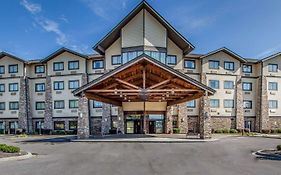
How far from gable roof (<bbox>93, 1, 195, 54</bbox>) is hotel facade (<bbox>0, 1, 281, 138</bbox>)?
122mm

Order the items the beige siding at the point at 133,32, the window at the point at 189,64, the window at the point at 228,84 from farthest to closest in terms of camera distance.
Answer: the window at the point at 228,84 < the window at the point at 189,64 < the beige siding at the point at 133,32

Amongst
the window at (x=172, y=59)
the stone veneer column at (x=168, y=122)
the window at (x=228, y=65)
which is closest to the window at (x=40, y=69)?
the window at (x=172, y=59)

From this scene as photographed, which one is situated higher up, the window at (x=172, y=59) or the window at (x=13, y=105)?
the window at (x=172, y=59)

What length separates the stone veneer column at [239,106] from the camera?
35.3 metres

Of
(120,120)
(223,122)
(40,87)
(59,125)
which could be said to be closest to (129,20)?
(120,120)

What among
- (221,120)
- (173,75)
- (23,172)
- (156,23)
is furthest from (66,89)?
(23,172)

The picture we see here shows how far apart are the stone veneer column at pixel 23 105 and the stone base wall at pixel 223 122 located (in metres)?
27.1

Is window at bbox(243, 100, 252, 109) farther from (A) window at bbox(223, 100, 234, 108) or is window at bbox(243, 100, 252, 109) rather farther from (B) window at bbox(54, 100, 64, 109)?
(B) window at bbox(54, 100, 64, 109)

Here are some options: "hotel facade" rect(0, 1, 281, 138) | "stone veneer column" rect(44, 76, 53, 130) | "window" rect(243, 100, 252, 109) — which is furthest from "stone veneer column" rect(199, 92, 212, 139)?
"stone veneer column" rect(44, 76, 53, 130)

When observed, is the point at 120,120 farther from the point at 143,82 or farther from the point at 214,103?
the point at 214,103

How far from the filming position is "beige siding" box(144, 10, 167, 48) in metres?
29.5

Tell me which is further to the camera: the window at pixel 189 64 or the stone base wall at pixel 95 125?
the window at pixel 189 64

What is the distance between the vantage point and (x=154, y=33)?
98.5 feet

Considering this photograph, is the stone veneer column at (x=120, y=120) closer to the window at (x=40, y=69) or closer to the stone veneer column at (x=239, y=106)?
the window at (x=40, y=69)
